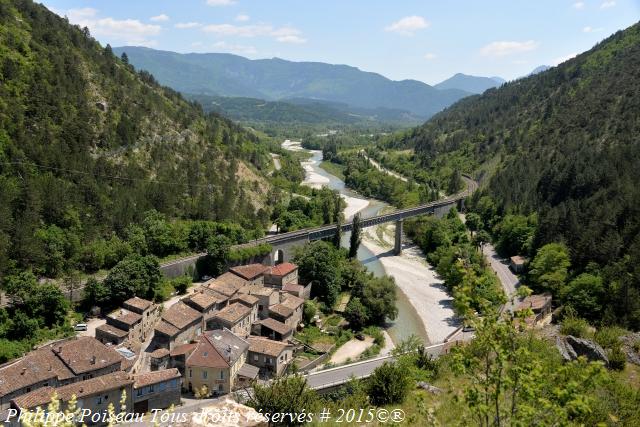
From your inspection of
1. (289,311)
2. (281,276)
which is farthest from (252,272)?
(289,311)

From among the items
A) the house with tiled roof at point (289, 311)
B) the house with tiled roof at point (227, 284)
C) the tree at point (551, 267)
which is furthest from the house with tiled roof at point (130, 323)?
the tree at point (551, 267)

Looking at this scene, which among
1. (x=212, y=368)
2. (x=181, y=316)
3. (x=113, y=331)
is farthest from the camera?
(x=181, y=316)

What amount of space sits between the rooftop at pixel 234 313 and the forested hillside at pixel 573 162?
106 ft

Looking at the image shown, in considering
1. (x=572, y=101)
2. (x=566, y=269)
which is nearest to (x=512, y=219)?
(x=566, y=269)

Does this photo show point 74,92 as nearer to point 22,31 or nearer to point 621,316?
point 22,31

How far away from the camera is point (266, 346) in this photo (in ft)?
133

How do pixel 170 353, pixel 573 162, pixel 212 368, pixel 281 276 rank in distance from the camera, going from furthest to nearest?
pixel 573 162 → pixel 281 276 → pixel 170 353 → pixel 212 368

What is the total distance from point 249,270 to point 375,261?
26660 millimetres

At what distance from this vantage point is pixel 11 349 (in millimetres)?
37344

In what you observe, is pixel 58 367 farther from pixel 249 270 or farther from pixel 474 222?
pixel 474 222

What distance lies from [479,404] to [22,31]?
263ft

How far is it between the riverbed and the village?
40.7 ft

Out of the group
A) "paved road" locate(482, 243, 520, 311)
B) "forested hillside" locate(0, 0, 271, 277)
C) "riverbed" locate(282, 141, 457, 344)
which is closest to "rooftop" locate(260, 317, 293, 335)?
"riverbed" locate(282, 141, 457, 344)

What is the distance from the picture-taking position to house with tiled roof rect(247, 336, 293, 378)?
3928 centimetres
